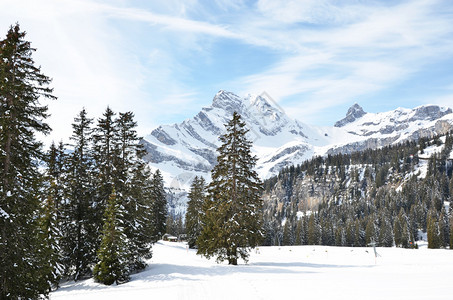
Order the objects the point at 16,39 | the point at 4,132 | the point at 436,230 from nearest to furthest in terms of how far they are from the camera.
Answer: the point at 4,132
the point at 16,39
the point at 436,230

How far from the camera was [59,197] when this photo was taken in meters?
26.4

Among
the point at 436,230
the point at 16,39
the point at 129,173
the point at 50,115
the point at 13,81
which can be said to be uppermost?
the point at 16,39

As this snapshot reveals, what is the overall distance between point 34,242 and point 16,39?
34.0 ft

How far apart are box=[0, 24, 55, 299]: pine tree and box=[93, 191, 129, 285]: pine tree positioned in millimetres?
6104

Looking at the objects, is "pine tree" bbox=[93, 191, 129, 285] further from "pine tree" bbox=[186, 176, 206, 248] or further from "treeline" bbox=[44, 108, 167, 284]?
"pine tree" bbox=[186, 176, 206, 248]

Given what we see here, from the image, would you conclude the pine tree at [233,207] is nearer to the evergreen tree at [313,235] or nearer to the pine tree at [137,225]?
the pine tree at [137,225]

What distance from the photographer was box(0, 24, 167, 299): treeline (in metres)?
15.3

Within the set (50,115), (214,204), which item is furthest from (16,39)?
→ (214,204)

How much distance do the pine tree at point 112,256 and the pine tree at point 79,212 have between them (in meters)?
4.44

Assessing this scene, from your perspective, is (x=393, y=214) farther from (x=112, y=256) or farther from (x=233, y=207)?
(x=112, y=256)

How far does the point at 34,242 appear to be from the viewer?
1595 centimetres

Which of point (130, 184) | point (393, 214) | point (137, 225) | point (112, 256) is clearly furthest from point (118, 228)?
point (393, 214)

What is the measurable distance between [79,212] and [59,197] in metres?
2.28

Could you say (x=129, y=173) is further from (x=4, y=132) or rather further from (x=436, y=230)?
(x=436, y=230)
